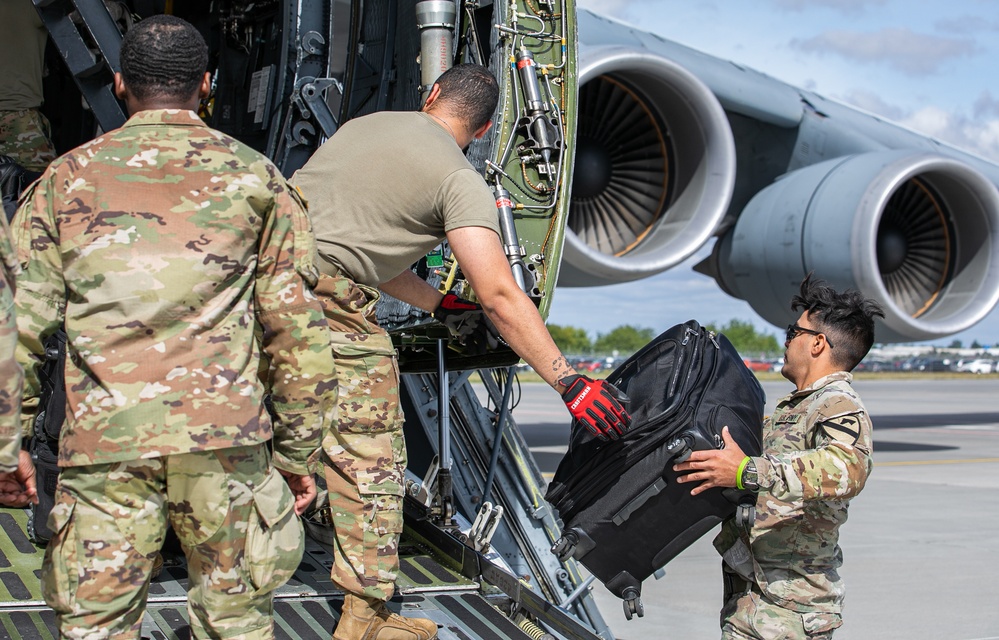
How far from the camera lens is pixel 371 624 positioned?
2.77 m

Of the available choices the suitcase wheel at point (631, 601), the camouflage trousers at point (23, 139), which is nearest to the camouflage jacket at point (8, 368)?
the suitcase wheel at point (631, 601)

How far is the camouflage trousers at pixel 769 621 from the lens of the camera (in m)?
2.62

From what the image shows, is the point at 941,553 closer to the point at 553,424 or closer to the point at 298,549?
the point at 298,549

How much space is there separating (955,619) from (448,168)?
313cm

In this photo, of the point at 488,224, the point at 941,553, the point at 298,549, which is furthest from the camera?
the point at 941,553

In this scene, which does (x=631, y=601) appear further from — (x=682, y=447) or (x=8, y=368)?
(x=8, y=368)

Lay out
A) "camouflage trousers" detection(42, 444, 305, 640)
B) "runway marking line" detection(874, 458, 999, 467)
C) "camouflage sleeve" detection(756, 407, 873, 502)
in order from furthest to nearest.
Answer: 1. "runway marking line" detection(874, 458, 999, 467)
2. "camouflage sleeve" detection(756, 407, 873, 502)
3. "camouflage trousers" detection(42, 444, 305, 640)

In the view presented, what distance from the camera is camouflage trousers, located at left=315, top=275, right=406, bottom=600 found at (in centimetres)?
277

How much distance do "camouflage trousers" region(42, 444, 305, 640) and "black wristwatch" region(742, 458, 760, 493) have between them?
1069mm

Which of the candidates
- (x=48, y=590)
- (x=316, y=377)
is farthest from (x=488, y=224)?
(x=48, y=590)

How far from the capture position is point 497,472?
13.9 ft

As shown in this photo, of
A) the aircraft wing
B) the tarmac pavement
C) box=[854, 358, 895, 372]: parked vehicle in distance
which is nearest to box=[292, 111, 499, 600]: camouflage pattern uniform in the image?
the tarmac pavement

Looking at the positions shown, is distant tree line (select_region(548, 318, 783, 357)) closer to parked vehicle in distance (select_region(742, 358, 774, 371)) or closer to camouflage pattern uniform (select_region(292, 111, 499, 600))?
parked vehicle in distance (select_region(742, 358, 774, 371))

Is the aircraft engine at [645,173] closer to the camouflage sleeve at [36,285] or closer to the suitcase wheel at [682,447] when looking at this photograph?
the suitcase wheel at [682,447]
